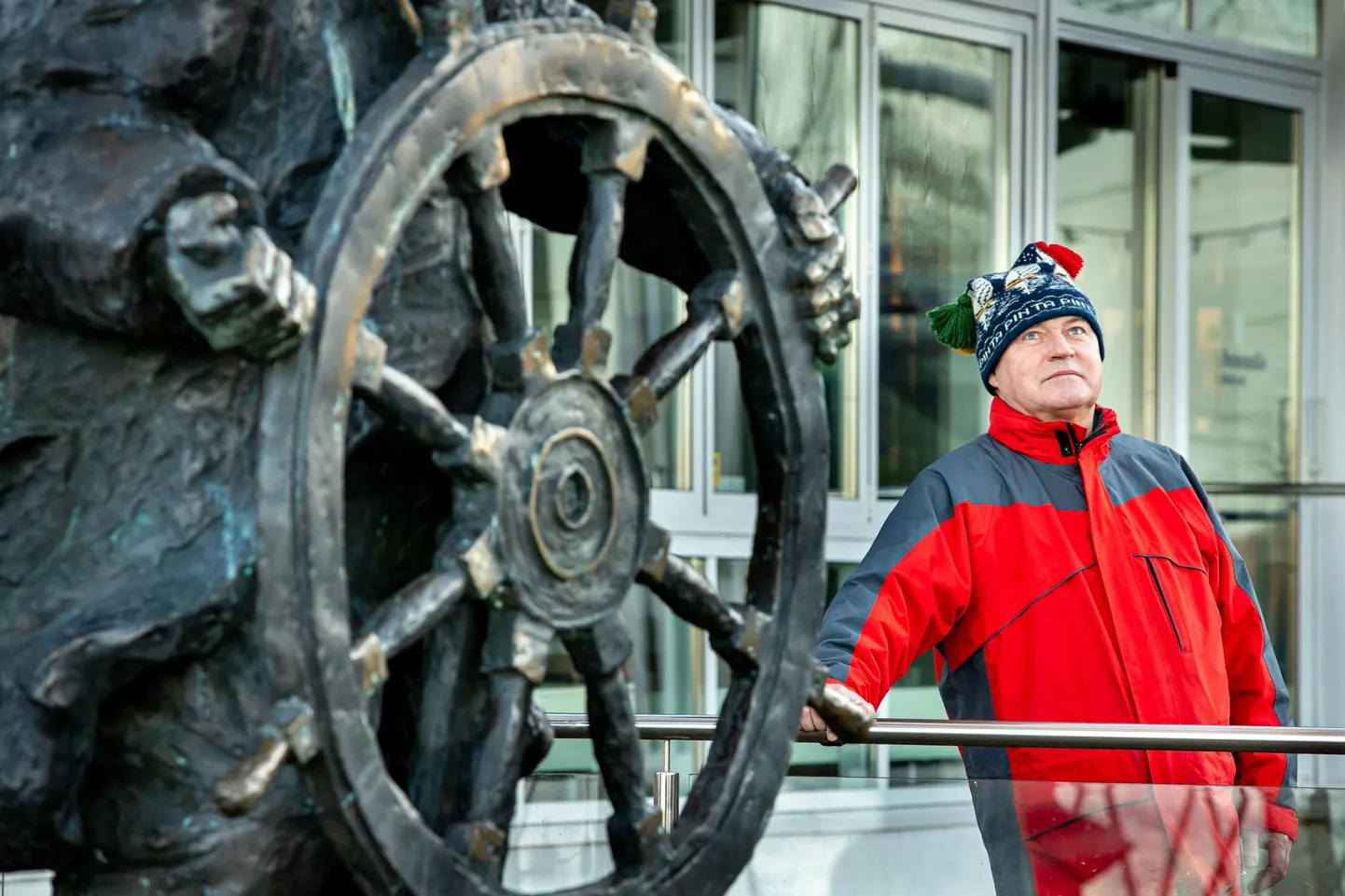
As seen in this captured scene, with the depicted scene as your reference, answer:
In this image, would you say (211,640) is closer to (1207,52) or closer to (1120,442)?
(1120,442)

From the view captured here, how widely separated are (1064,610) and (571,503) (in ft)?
4.27

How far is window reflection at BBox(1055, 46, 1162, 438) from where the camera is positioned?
6488mm

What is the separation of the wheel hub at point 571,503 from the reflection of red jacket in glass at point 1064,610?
0.98 meters

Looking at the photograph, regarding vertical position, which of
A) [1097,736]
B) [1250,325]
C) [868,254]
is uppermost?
[868,254]

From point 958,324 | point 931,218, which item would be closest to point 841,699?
point 958,324

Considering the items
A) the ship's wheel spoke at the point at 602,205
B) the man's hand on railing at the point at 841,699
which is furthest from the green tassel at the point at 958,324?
the ship's wheel spoke at the point at 602,205

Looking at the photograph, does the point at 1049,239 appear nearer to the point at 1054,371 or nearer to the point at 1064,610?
the point at 1054,371

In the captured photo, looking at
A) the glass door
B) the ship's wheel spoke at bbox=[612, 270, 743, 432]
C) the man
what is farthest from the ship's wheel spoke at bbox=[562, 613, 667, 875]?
the glass door

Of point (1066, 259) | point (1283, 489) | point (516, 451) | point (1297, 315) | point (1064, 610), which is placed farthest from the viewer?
point (1297, 315)

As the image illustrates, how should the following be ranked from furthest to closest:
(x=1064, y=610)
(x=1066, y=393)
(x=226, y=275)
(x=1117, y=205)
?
(x=1117, y=205) < (x=1066, y=393) < (x=1064, y=610) < (x=226, y=275)

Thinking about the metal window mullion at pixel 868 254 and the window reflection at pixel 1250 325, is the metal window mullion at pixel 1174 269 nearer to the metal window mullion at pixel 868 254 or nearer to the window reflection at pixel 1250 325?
the window reflection at pixel 1250 325

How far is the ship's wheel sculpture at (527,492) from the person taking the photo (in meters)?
1.47

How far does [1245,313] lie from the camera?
6.82 meters

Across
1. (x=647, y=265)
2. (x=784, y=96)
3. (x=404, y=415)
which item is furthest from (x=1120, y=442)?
(x=784, y=96)
